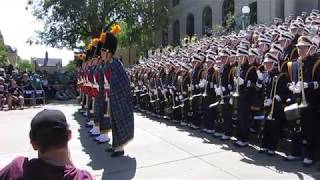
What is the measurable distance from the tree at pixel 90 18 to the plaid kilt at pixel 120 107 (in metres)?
25.2

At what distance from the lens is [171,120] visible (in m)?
12.9

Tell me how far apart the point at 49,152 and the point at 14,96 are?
63.8 ft

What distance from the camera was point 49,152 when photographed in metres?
2.60

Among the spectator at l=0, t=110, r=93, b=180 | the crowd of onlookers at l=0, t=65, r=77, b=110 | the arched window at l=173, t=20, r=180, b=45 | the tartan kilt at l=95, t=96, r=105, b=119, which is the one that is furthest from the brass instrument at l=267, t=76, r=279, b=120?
the arched window at l=173, t=20, r=180, b=45

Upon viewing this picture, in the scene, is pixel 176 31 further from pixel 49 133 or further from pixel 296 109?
pixel 49 133

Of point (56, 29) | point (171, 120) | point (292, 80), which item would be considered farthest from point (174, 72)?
point (56, 29)

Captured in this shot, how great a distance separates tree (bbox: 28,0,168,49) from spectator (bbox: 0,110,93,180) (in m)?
30.7

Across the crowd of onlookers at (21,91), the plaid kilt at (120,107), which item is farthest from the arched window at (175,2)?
the plaid kilt at (120,107)

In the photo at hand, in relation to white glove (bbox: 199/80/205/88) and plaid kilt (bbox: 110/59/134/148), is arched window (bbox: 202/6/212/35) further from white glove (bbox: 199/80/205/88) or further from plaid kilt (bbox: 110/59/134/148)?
plaid kilt (bbox: 110/59/134/148)

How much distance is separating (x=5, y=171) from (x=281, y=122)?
19.5ft

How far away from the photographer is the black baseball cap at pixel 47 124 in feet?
8.42

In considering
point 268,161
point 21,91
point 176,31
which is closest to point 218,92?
point 268,161

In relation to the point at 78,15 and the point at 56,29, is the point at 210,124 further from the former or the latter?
the point at 56,29

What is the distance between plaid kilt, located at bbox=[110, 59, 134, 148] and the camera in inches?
317
